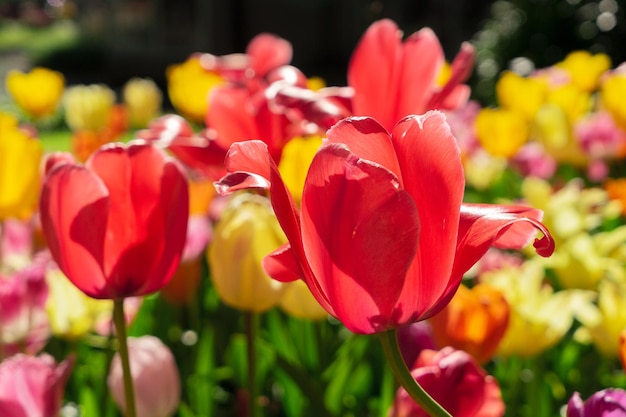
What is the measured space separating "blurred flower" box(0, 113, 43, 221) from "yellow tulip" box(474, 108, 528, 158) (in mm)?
1466

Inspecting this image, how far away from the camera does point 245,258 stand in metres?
1.08

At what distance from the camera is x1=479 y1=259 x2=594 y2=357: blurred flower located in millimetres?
1146

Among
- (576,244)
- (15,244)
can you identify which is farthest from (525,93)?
(15,244)

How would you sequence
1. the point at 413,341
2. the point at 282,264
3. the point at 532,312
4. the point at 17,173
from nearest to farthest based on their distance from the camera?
the point at 282,264 → the point at 413,341 → the point at 532,312 → the point at 17,173

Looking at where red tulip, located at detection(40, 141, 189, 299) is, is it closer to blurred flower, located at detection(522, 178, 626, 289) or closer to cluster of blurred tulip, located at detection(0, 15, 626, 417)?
cluster of blurred tulip, located at detection(0, 15, 626, 417)

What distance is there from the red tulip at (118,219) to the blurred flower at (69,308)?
0.53m

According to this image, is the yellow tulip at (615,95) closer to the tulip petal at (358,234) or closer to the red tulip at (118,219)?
the red tulip at (118,219)

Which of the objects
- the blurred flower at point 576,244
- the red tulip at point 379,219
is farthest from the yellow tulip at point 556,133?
the red tulip at point 379,219

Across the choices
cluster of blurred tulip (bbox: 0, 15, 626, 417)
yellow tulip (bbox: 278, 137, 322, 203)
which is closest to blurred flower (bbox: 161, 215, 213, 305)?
cluster of blurred tulip (bbox: 0, 15, 626, 417)

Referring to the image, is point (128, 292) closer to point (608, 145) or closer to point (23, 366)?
point (23, 366)

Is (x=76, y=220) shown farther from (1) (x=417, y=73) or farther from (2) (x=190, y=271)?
(2) (x=190, y=271)

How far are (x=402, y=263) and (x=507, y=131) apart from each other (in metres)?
2.03

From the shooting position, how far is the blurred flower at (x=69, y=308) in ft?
4.28

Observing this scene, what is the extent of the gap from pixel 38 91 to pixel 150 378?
110 inches
